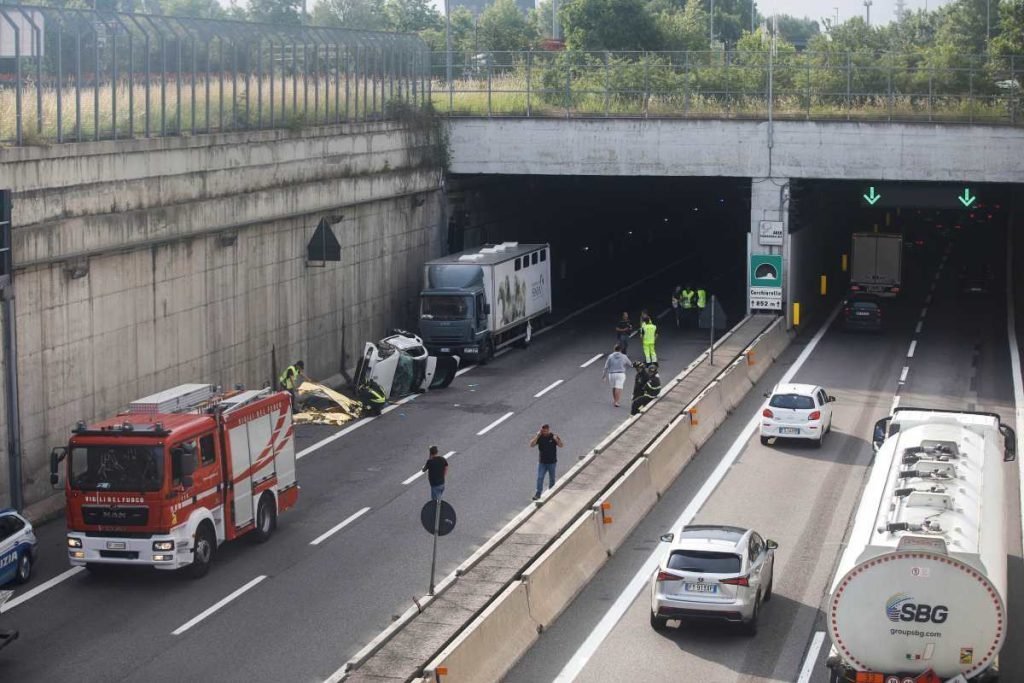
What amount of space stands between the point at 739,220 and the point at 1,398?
2724 inches

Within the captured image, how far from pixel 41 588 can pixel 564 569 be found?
29.9 feet

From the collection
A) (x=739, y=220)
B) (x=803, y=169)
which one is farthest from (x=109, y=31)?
(x=739, y=220)

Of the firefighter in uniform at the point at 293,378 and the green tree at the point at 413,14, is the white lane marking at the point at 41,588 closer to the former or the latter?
the firefighter in uniform at the point at 293,378

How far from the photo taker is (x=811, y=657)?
22.0 meters

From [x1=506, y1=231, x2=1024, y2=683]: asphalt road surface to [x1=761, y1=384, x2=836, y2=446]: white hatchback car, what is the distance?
473 mm

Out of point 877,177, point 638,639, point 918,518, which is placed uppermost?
point 877,177

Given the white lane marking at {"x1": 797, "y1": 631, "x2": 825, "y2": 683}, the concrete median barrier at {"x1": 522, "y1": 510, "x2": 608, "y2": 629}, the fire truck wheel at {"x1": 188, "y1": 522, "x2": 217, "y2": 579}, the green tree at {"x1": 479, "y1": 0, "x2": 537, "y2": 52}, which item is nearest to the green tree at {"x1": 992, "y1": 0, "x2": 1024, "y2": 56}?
the green tree at {"x1": 479, "y1": 0, "x2": 537, "y2": 52}

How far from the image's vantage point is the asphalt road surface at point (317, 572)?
22031 mm

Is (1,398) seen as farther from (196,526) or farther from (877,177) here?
(877,177)

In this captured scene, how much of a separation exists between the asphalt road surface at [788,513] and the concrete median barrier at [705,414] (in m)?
0.31

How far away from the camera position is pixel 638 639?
22844 mm

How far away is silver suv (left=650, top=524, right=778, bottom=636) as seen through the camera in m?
22.5

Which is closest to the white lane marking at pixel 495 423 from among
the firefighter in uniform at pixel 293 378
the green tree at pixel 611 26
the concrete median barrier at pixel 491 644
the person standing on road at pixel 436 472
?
the firefighter in uniform at pixel 293 378

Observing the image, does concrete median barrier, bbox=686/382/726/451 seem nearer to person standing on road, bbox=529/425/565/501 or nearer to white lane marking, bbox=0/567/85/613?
person standing on road, bbox=529/425/565/501
